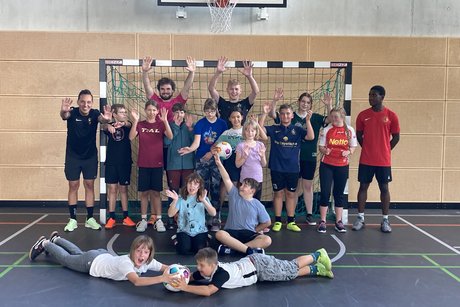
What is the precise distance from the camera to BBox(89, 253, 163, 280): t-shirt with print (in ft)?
12.6

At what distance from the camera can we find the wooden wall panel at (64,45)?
705cm

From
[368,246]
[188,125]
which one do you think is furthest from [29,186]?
[368,246]

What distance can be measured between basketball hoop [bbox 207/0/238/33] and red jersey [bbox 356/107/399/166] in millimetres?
2743

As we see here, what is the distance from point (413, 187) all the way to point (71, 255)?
5729 mm

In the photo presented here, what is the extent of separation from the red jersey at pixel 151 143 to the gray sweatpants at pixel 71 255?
1.61 m

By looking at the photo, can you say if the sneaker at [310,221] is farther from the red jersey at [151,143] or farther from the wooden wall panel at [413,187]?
the red jersey at [151,143]

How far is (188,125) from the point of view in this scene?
584 cm

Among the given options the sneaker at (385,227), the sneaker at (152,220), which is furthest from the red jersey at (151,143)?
the sneaker at (385,227)

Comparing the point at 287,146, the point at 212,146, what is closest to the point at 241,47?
the point at 287,146

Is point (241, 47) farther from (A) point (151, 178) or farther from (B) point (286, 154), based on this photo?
(A) point (151, 178)

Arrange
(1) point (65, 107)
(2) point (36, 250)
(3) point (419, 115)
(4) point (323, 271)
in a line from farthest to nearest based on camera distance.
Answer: (3) point (419, 115)
(1) point (65, 107)
(2) point (36, 250)
(4) point (323, 271)

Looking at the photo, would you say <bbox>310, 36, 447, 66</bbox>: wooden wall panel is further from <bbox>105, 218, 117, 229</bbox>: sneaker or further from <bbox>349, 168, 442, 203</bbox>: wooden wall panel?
<bbox>105, 218, 117, 229</bbox>: sneaker

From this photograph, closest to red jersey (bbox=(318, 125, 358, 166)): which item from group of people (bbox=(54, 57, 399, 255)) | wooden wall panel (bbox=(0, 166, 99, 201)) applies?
group of people (bbox=(54, 57, 399, 255))

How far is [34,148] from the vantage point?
7199 millimetres
